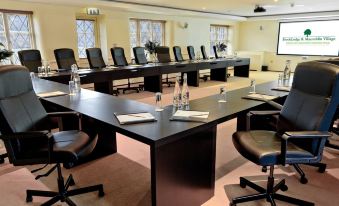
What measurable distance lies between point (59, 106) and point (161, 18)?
7069 mm

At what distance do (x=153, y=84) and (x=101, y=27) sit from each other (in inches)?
100

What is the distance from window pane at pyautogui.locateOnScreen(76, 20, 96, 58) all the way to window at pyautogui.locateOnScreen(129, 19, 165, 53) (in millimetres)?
1212

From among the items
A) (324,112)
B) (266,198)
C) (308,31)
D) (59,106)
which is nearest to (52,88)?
(59,106)

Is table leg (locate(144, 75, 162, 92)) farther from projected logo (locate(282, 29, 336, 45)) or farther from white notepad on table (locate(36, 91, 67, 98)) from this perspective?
projected logo (locate(282, 29, 336, 45))

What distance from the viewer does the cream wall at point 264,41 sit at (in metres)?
11.2

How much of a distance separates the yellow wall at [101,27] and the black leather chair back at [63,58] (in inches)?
62.0

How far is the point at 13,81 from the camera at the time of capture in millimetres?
2045

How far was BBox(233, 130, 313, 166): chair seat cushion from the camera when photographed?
6.06ft

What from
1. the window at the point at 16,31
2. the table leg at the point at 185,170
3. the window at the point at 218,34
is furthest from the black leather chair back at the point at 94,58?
the window at the point at 218,34

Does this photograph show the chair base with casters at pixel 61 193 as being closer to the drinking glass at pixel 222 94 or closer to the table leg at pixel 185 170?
the table leg at pixel 185 170

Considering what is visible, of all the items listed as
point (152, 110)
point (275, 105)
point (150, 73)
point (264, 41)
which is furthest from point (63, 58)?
point (264, 41)

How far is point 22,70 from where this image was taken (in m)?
2.13

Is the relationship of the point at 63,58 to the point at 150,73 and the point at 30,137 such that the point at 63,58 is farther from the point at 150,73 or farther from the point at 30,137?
the point at 30,137

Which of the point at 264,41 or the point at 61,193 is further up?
the point at 264,41
